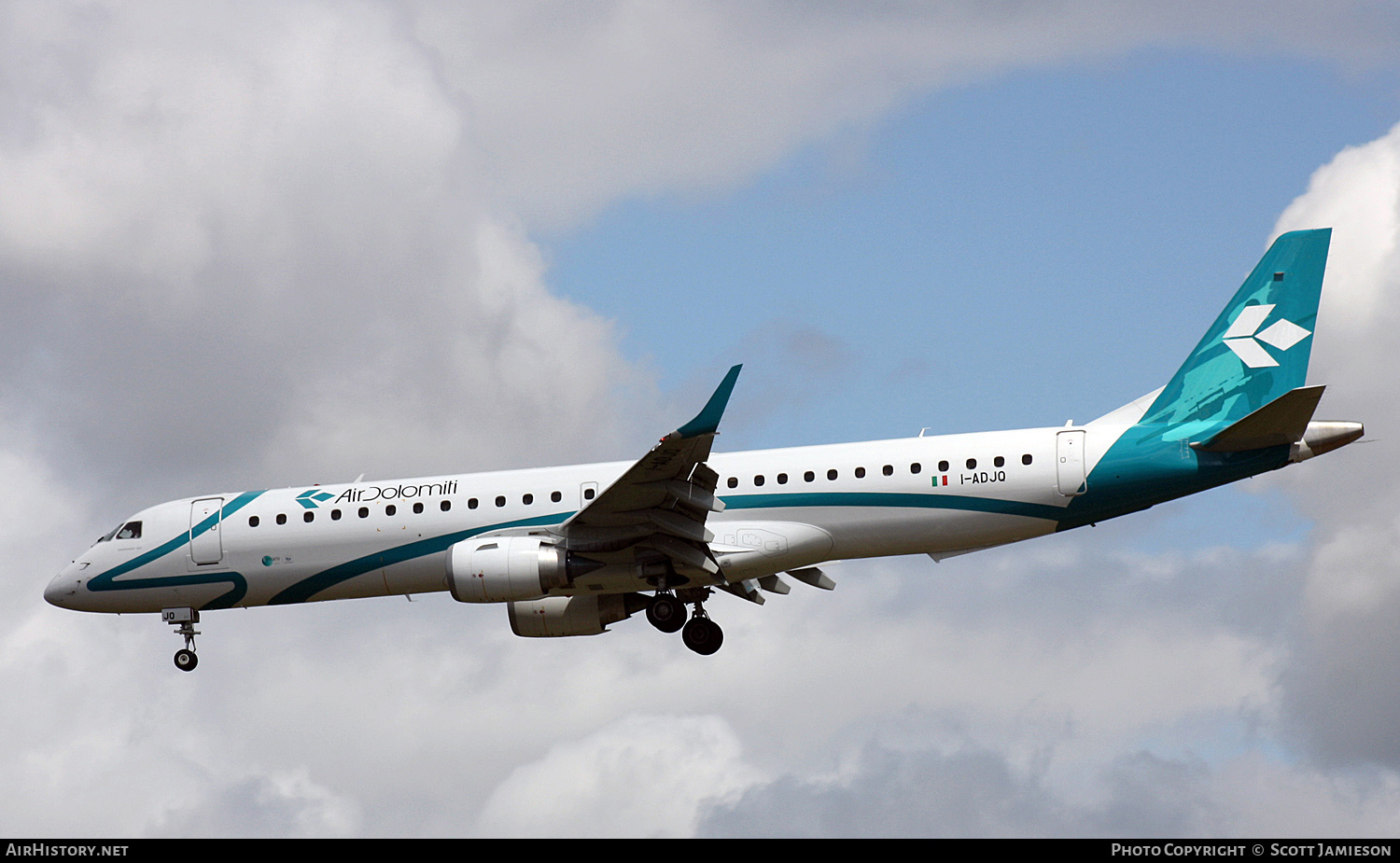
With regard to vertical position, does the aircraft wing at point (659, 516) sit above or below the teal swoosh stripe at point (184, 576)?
below

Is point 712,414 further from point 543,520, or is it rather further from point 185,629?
point 185,629

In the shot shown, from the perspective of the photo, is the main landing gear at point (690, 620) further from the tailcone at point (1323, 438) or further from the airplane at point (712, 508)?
the tailcone at point (1323, 438)

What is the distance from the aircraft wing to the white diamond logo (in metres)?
11.2

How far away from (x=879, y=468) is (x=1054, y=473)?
334 centimetres

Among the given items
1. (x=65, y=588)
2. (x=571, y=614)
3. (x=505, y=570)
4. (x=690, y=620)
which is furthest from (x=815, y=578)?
(x=65, y=588)

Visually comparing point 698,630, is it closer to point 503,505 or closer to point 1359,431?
point 503,505

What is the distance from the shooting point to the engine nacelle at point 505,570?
98.4 feet

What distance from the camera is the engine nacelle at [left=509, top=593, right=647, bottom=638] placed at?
112ft

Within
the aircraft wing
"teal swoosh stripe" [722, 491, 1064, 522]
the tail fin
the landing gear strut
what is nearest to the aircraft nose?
the aircraft wing

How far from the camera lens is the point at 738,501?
102ft

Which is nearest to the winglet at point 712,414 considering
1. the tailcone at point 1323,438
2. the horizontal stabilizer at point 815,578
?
the horizontal stabilizer at point 815,578

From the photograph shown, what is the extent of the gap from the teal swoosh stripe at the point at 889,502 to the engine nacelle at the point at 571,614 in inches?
174

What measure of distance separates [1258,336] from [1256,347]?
0.86 feet
